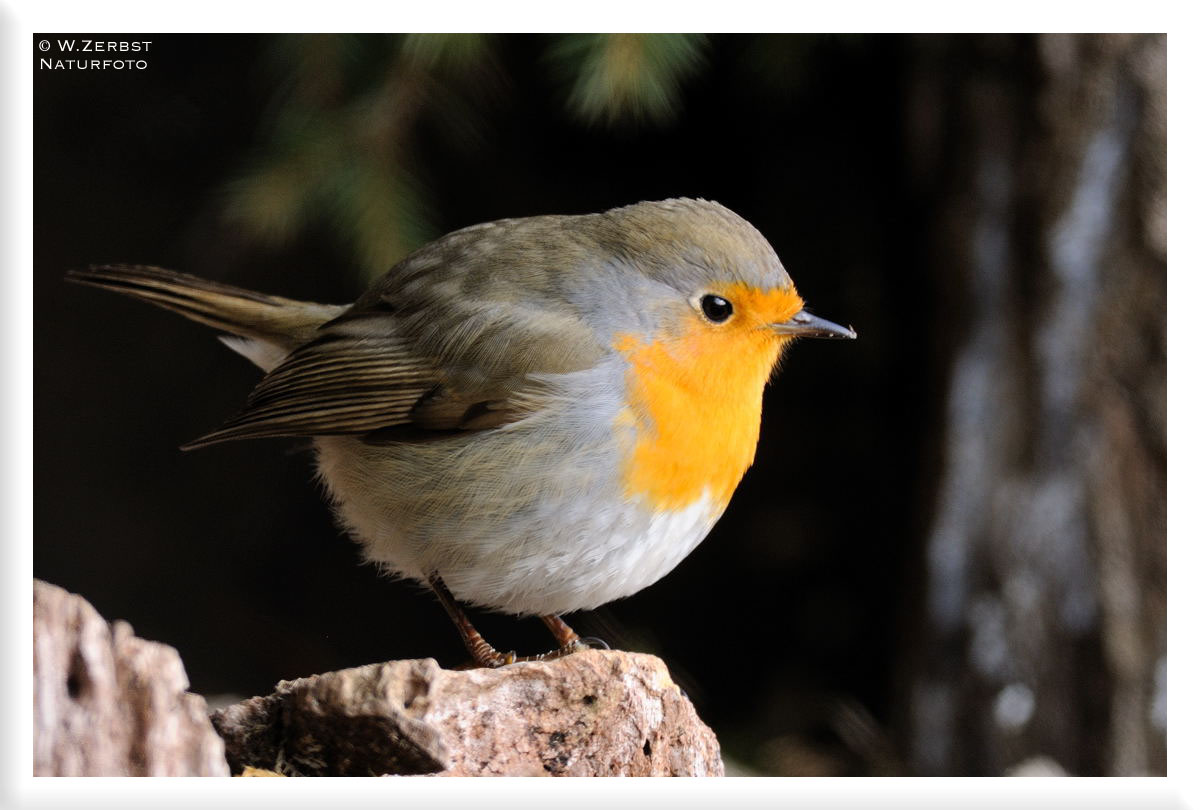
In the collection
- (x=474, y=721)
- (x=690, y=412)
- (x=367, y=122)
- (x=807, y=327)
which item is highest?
(x=367, y=122)

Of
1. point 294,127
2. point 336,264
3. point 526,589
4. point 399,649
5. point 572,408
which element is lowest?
point 399,649

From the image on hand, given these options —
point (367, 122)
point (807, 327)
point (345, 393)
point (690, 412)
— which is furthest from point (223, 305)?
point (807, 327)

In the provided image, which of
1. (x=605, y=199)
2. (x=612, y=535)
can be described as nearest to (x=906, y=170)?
(x=605, y=199)

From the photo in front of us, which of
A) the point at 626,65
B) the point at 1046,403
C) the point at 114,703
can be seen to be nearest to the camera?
the point at 114,703

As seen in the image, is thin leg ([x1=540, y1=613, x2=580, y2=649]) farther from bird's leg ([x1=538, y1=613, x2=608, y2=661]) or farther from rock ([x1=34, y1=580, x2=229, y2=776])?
rock ([x1=34, y1=580, x2=229, y2=776])

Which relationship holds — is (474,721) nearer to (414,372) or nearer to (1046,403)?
(414,372)
